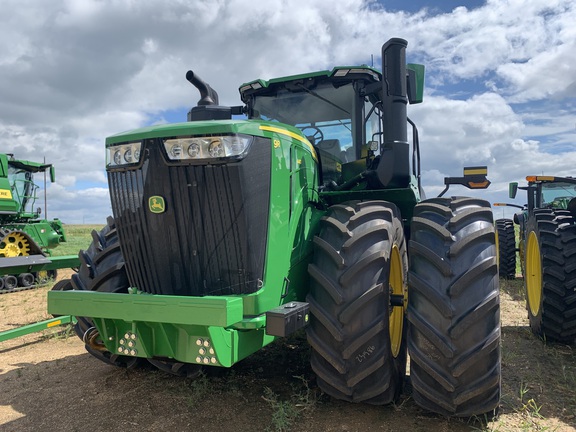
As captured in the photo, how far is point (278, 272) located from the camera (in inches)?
129

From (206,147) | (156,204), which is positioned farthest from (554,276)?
(156,204)

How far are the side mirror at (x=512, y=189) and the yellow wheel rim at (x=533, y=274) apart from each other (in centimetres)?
534

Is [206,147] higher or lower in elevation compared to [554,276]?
higher

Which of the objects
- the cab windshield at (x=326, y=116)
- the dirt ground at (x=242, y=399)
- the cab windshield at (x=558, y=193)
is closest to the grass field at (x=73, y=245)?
the dirt ground at (x=242, y=399)

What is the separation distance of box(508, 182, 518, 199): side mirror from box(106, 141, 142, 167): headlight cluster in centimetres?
1033

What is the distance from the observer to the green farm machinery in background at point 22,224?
11359 millimetres

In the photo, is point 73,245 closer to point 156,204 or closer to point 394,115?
point 156,204

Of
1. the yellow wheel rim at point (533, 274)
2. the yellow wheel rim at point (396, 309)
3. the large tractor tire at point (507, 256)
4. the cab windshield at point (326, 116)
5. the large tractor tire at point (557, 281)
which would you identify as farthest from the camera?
the large tractor tire at point (507, 256)

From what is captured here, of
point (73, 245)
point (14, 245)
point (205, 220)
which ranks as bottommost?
point (73, 245)

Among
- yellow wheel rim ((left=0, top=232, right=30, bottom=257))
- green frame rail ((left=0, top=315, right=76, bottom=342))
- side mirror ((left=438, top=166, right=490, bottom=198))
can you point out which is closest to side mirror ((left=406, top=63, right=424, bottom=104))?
side mirror ((left=438, top=166, right=490, bottom=198))

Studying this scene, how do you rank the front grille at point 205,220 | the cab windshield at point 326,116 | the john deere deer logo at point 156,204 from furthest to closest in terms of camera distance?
1. the cab windshield at point 326,116
2. the john deere deer logo at point 156,204
3. the front grille at point 205,220

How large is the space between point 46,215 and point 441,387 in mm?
13837

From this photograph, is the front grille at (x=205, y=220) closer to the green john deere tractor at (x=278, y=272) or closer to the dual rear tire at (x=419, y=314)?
the green john deere tractor at (x=278, y=272)

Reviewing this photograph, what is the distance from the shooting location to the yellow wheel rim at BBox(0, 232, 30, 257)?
11.3m
